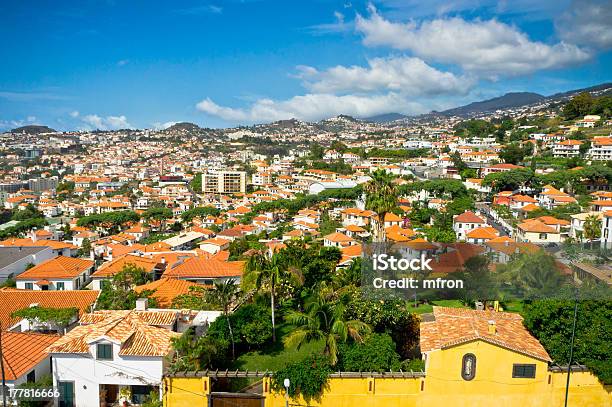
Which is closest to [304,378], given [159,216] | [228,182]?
[159,216]

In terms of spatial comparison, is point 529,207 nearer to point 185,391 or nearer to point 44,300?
point 44,300

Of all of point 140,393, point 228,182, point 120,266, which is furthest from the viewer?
point 228,182

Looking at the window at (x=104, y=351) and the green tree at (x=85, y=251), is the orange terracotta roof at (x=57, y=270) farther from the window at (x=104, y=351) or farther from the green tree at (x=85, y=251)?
the window at (x=104, y=351)

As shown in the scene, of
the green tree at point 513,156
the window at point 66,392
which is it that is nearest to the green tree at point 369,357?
the window at point 66,392

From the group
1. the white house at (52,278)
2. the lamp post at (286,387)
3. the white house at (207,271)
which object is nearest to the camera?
the lamp post at (286,387)

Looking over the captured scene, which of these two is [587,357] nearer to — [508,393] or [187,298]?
[508,393]

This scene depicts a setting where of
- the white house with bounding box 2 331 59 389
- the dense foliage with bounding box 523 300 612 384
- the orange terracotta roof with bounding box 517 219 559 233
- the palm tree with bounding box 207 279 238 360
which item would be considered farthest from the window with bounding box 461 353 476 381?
the orange terracotta roof with bounding box 517 219 559 233
